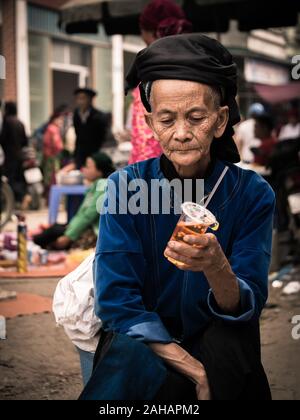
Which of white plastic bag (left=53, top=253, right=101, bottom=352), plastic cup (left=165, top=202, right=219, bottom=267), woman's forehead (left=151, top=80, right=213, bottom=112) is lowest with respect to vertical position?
white plastic bag (left=53, top=253, right=101, bottom=352)

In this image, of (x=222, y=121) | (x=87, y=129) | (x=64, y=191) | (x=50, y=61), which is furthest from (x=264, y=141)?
(x=50, y=61)

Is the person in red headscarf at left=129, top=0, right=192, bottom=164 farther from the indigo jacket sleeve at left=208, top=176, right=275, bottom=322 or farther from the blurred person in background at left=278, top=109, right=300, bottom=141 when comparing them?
the blurred person in background at left=278, top=109, right=300, bottom=141

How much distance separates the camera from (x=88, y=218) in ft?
21.5

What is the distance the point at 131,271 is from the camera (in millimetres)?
1975

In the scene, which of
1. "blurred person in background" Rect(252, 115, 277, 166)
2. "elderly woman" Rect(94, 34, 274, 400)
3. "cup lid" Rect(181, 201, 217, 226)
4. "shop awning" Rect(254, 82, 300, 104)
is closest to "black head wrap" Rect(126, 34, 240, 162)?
"elderly woman" Rect(94, 34, 274, 400)

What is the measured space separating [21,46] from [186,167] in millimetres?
15773

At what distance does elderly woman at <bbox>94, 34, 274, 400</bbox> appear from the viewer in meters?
1.83

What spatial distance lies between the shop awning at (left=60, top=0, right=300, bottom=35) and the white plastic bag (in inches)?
207

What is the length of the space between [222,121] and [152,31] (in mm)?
2469

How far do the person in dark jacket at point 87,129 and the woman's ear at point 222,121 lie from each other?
6.32 meters

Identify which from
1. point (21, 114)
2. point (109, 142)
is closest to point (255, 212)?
point (109, 142)

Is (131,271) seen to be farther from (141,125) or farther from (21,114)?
(21,114)

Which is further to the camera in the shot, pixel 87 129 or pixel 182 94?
pixel 87 129

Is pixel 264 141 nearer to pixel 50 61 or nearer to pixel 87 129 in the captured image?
pixel 87 129
